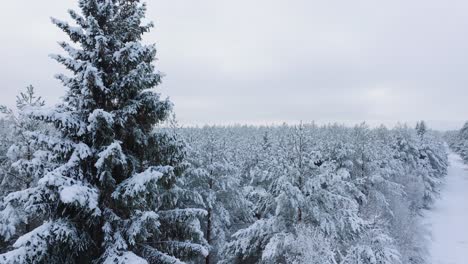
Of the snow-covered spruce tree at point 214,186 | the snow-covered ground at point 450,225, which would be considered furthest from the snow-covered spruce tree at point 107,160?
the snow-covered ground at point 450,225

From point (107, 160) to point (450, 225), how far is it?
54.8 m

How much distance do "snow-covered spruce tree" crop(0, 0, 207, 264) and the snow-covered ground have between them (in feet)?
119

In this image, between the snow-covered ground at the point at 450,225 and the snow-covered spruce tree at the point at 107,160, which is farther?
the snow-covered ground at the point at 450,225

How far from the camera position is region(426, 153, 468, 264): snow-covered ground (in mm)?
38344

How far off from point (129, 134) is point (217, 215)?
1484cm

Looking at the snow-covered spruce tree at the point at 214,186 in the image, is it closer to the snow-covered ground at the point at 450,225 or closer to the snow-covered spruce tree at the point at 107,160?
the snow-covered spruce tree at the point at 107,160

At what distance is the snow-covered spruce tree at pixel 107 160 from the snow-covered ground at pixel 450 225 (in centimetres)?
3642

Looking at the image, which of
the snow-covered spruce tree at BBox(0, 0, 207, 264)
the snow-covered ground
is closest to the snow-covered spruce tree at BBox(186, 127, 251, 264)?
the snow-covered spruce tree at BBox(0, 0, 207, 264)

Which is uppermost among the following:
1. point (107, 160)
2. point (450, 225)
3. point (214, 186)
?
point (107, 160)

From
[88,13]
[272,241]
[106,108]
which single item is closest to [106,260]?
[106,108]

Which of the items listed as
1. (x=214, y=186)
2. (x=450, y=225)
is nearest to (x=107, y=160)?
(x=214, y=186)

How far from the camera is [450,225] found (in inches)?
1961

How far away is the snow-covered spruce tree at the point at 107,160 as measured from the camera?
7.73 m

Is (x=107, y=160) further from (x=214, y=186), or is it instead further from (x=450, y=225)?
(x=450, y=225)
